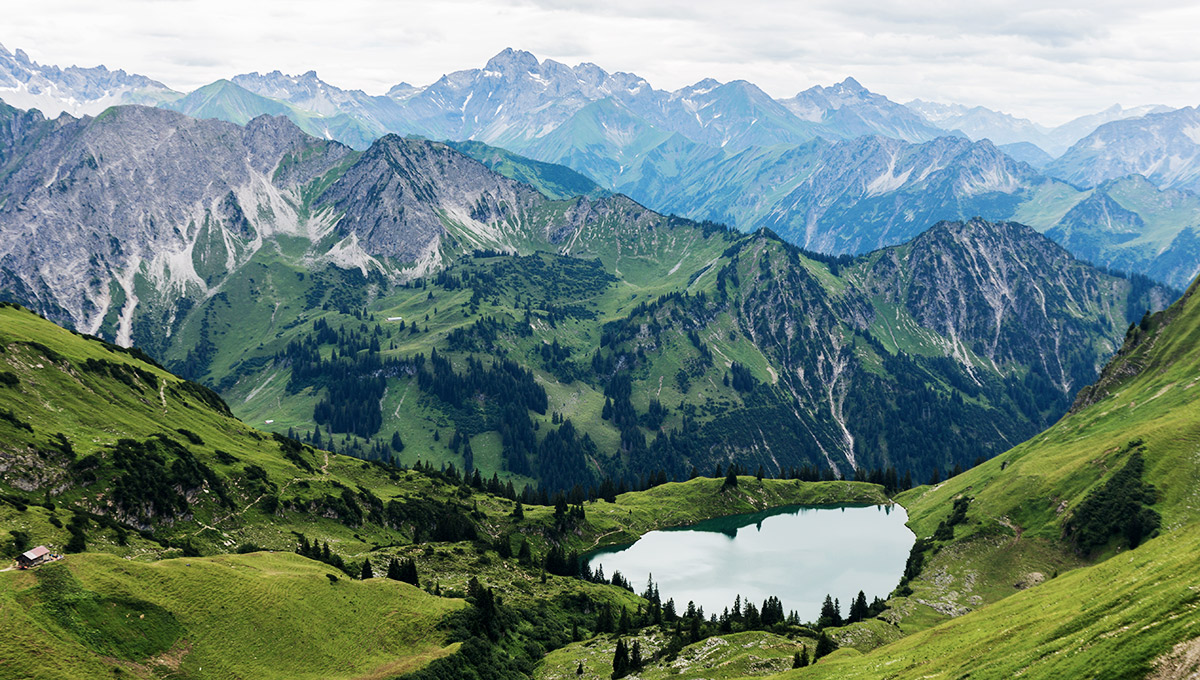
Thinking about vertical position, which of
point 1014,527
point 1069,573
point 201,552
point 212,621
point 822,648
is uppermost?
point 1069,573

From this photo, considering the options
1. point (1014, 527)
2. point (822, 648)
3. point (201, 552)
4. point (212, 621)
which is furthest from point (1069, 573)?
point (201, 552)

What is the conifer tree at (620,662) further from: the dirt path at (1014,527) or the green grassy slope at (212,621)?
the dirt path at (1014,527)

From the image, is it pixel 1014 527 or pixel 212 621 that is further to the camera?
pixel 1014 527

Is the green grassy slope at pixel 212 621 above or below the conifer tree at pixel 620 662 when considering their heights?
above

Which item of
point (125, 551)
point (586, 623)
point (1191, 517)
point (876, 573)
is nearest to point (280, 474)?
point (125, 551)

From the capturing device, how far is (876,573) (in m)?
192

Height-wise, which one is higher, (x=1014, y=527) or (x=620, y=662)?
(x=1014, y=527)

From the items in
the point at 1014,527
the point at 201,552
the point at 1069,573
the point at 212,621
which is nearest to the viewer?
the point at 212,621

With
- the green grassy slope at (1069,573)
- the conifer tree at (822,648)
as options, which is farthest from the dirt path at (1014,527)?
the conifer tree at (822,648)

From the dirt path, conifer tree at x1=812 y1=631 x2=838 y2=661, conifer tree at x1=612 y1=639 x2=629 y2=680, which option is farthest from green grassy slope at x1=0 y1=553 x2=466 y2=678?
the dirt path

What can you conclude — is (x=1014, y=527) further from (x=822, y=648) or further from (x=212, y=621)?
(x=212, y=621)

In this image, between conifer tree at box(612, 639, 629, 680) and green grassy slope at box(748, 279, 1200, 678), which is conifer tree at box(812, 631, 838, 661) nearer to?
green grassy slope at box(748, 279, 1200, 678)

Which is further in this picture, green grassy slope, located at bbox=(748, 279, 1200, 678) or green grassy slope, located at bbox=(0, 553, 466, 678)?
green grassy slope, located at bbox=(0, 553, 466, 678)

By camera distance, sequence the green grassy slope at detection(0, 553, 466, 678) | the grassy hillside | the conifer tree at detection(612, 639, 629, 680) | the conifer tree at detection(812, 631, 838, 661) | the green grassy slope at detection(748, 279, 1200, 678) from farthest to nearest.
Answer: the conifer tree at detection(612, 639, 629, 680), the conifer tree at detection(812, 631, 838, 661), the grassy hillside, the green grassy slope at detection(0, 553, 466, 678), the green grassy slope at detection(748, 279, 1200, 678)
